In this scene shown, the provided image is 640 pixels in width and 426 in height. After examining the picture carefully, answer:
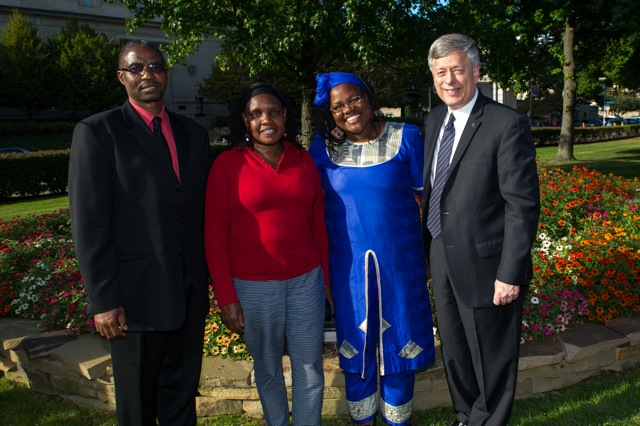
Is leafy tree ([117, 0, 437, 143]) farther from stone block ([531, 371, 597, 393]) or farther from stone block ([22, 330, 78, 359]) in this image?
stone block ([531, 371, 597, 393])

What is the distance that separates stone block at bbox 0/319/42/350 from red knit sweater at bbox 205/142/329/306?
249 cm

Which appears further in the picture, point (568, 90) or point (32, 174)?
point (568, 90)

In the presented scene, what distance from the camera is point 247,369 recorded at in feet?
11.8

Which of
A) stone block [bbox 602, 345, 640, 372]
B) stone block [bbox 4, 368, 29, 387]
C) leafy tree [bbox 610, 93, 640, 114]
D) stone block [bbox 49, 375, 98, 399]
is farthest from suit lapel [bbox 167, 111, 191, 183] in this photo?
leafy tree [bbox 610, 93, 640, 114]

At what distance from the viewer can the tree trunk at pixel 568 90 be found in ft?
58.6

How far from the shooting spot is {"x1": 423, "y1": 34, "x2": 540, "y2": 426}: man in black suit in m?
2.50

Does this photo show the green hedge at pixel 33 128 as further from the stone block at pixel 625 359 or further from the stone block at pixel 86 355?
the stone block at pixel 625 359

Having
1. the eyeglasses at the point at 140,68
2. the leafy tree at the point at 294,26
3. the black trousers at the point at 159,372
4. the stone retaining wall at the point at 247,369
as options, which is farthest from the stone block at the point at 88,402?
the leafy tree at the point at 294,26

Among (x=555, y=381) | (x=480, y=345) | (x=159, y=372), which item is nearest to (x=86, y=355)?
(x=159, y=372)

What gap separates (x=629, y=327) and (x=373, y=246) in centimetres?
256

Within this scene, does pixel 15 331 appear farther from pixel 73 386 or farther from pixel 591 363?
pixel 591 363

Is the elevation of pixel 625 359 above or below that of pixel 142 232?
below

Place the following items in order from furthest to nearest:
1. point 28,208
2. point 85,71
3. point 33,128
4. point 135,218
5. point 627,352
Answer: point 85,71 → point 33,128 → point 28,208 → point 627,352 → point 135,218

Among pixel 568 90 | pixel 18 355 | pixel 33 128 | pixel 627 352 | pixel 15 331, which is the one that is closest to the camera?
pixel 627 352
